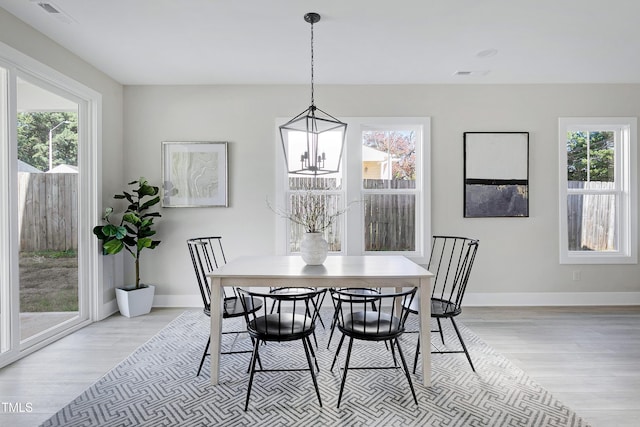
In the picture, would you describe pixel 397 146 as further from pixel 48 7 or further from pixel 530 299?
pixel 48 7

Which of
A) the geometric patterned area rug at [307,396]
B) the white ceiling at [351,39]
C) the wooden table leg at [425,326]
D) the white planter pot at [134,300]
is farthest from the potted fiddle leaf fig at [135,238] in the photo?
the wooden table leg at [425,326]

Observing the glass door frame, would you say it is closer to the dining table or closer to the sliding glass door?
the sliding glass door

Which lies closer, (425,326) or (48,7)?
(425,326)

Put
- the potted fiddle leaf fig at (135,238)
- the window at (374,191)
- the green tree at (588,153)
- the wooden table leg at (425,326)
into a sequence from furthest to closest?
the green tree at (588,153), the window at (374,191), the potted fiddle leaf fig at (135,238), the wooden table leg at (425,326)

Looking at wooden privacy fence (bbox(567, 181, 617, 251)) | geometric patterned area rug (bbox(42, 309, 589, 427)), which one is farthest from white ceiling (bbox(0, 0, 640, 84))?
geometric patterned area rug (bbox(42, 309, 589, 427))

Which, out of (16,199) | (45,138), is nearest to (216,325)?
(16,199)

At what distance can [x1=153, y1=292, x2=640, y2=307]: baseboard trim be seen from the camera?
13.9 feet

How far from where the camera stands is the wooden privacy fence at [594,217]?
435 cm

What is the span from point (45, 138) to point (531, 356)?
4559 mm

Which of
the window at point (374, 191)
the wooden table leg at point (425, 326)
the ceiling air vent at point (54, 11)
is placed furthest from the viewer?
the window at point (374, 191)

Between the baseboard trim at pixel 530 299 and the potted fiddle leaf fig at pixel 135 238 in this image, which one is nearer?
the potted fiddle leaf fig at pixel 135 238

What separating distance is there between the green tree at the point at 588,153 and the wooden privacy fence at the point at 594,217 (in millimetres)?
110

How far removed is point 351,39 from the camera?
3.07 meters

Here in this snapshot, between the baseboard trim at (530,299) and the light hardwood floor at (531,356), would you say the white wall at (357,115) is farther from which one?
the light hardwood floor at (531,356)
